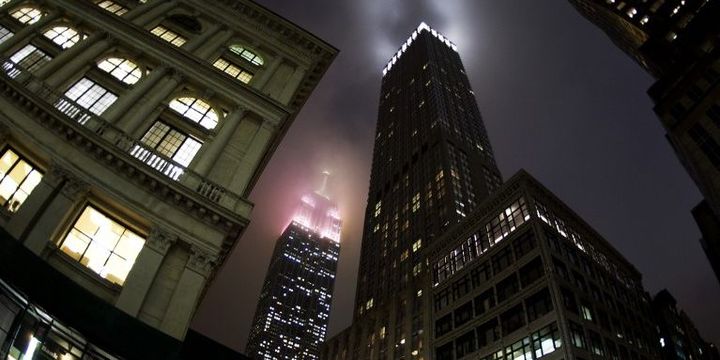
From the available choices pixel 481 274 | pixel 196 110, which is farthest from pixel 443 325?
pixel 196 110

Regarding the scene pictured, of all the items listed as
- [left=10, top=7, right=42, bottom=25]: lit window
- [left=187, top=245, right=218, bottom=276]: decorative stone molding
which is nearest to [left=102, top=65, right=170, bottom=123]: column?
[left=10, top=7, right=42, bottom=25]: lit window

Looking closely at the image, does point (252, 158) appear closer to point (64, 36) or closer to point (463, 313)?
point (64, 36)

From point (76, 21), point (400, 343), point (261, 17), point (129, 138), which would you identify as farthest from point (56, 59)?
point (400, 343)

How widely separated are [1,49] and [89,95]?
15.0 ft

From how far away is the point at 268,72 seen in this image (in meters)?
30.6

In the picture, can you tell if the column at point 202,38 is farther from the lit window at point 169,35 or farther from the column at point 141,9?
the column at point 141,9

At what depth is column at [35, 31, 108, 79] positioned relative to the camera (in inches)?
882

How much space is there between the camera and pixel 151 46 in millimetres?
26797

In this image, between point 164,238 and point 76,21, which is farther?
point 76,21

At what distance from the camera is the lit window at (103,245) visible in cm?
1820

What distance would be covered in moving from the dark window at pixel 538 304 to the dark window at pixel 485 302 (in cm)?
570

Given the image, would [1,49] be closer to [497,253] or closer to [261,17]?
[261,17]

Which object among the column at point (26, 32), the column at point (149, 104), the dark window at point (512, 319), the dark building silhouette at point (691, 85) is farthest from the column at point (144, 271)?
the dark building silhouette at point (691, 85)

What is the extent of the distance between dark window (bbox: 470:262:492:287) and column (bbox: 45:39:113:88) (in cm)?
5142
